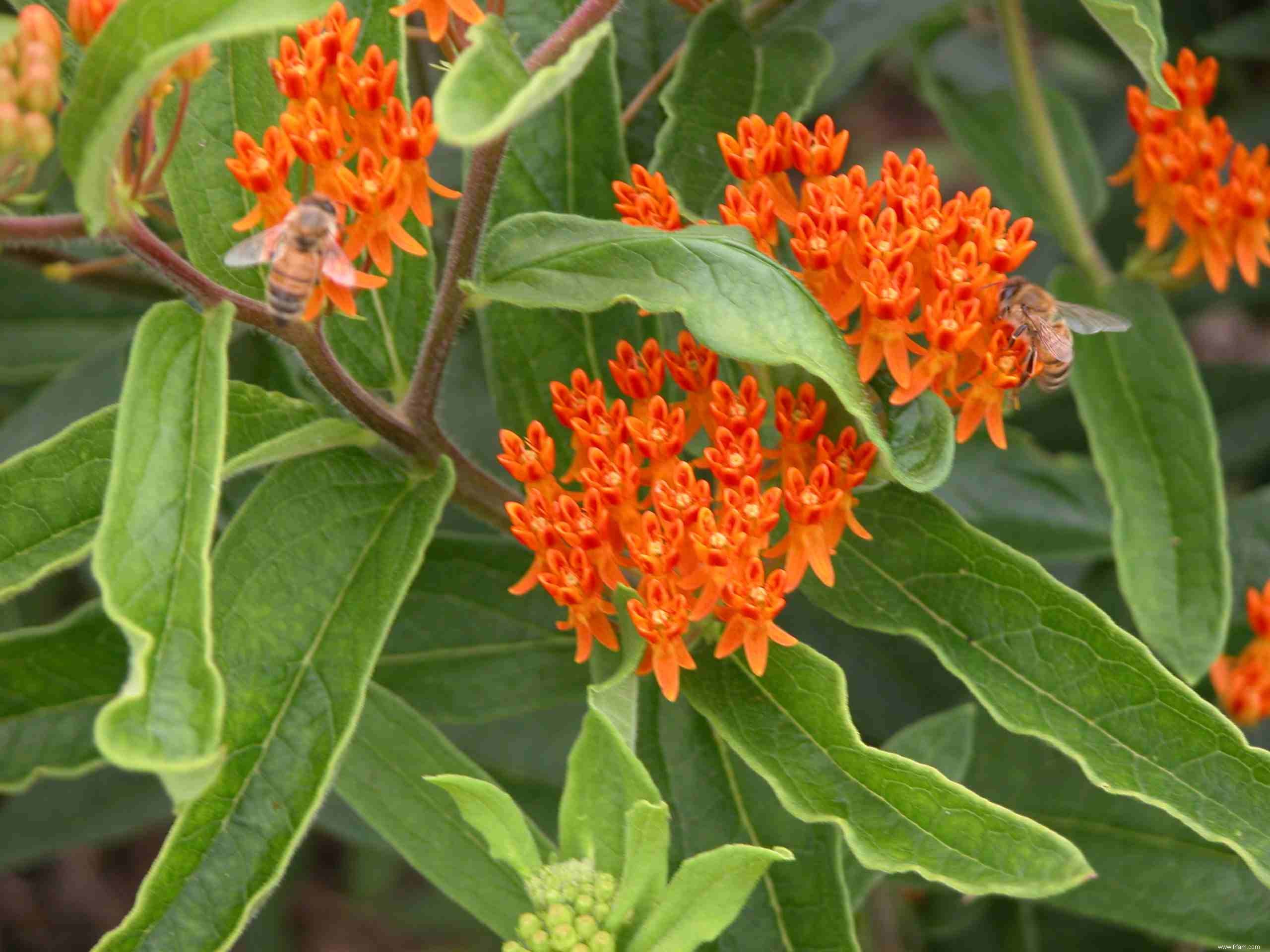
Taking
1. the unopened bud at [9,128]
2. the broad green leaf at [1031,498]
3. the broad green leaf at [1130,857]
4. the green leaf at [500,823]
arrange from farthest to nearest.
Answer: the broad green leaf at [1031,498] < the broad green leaf at [1130,857] < the green leaf at [500,823] < the unopened bud at [9,128]

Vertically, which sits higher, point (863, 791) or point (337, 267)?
point (337, 267)

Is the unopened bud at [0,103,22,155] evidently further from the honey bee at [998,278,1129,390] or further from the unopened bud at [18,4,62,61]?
the honey bee at [998,278,1129,390]

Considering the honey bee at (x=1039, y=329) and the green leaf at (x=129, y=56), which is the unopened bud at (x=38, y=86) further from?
the honey bee at (x=1039, y=329)

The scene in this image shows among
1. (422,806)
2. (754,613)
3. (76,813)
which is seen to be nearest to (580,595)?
(754,613)

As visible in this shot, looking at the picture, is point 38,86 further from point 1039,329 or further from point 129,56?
point 1039,329

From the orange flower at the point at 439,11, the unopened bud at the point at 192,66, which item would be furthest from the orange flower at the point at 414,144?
the unopened bud at the point at 192,66

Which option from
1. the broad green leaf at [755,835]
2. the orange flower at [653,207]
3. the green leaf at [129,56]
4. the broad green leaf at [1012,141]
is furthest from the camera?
the broad green leaf at [1012,141]

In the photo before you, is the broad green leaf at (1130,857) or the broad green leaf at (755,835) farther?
the broad green leaf at (1130,857)

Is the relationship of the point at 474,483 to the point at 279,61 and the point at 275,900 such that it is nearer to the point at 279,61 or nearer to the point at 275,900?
the point at 279,61
